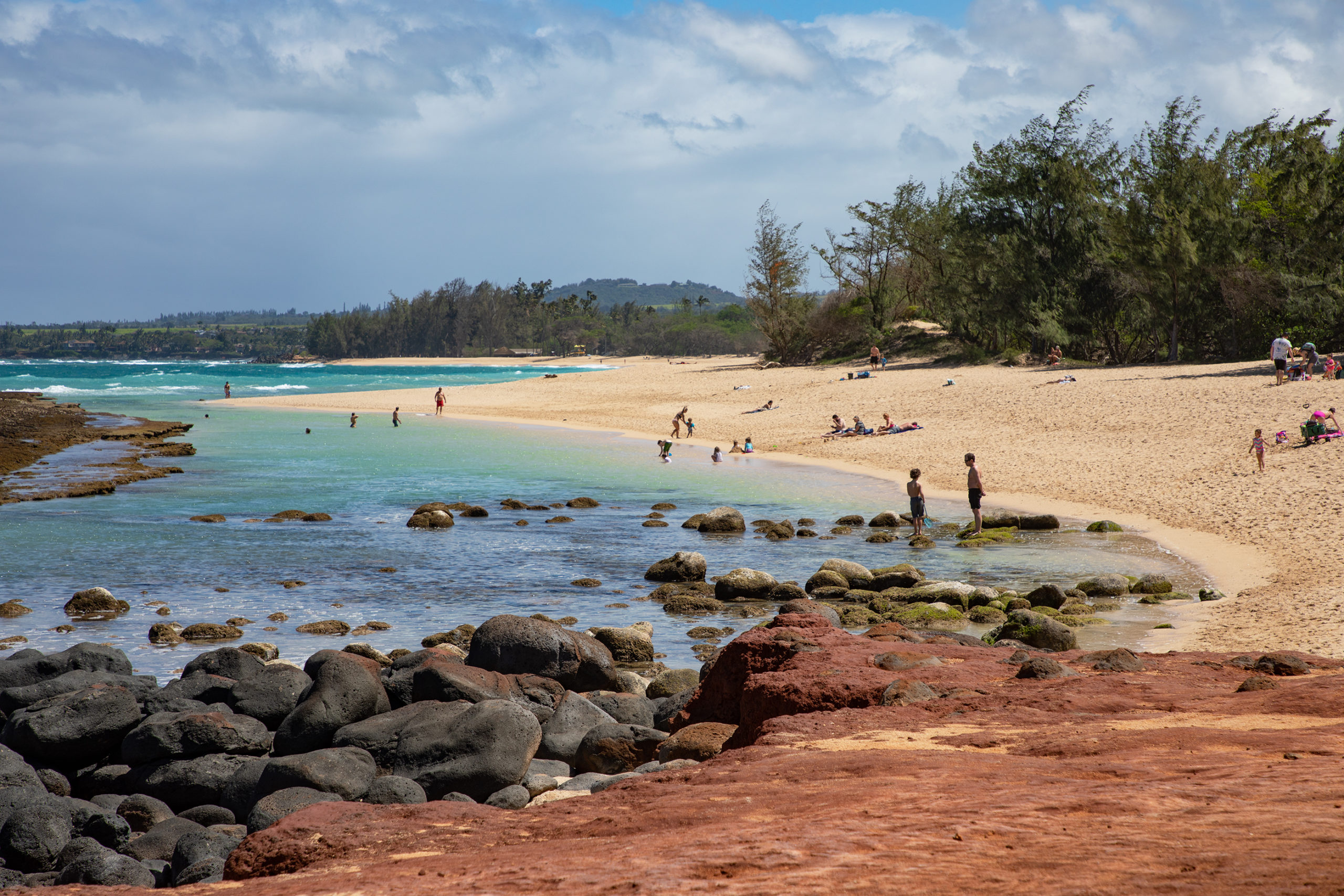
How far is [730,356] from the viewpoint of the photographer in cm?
12425

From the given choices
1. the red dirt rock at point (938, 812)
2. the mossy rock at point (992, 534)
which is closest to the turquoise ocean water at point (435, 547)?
the mossy rock at point (992, 534)

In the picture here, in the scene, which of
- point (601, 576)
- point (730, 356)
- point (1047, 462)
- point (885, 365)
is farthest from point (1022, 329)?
point (730, 356)

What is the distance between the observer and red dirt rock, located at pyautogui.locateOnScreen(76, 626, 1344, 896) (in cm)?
344

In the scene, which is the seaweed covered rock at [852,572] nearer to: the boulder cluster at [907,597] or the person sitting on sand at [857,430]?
the boulder cluster at [907,597]

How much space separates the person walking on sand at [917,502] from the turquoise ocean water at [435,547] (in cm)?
113

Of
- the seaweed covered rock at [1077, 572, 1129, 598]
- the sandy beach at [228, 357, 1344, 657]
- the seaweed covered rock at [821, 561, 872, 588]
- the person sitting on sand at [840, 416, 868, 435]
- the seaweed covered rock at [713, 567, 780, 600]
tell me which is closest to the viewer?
the sandy beach at [228, 357, 1344, 657]

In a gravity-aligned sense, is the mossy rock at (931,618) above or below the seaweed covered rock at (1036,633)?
below

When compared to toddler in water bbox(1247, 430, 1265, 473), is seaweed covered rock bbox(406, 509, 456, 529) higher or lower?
lower

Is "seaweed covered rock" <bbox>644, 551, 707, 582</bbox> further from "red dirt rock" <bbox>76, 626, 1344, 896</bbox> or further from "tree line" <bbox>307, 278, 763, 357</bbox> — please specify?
"tree line" <bbox>307, 278, 763, 357</bbox>

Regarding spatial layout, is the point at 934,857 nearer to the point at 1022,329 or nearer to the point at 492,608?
the point at 492,608

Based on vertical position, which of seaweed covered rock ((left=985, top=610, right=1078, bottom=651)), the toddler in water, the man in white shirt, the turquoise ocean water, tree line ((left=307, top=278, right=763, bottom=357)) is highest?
tree line ((left=307, top=278, right=763, bottom=357))

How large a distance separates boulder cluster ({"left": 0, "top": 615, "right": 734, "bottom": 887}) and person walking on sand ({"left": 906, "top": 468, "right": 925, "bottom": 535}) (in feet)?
33.0

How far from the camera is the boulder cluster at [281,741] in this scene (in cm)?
680

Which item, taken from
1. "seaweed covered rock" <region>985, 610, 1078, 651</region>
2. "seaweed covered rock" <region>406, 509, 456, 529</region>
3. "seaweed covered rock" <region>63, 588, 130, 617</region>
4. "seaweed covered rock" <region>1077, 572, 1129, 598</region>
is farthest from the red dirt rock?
"seaweed covered rock" <region>406, 509, 456, 529</region>
